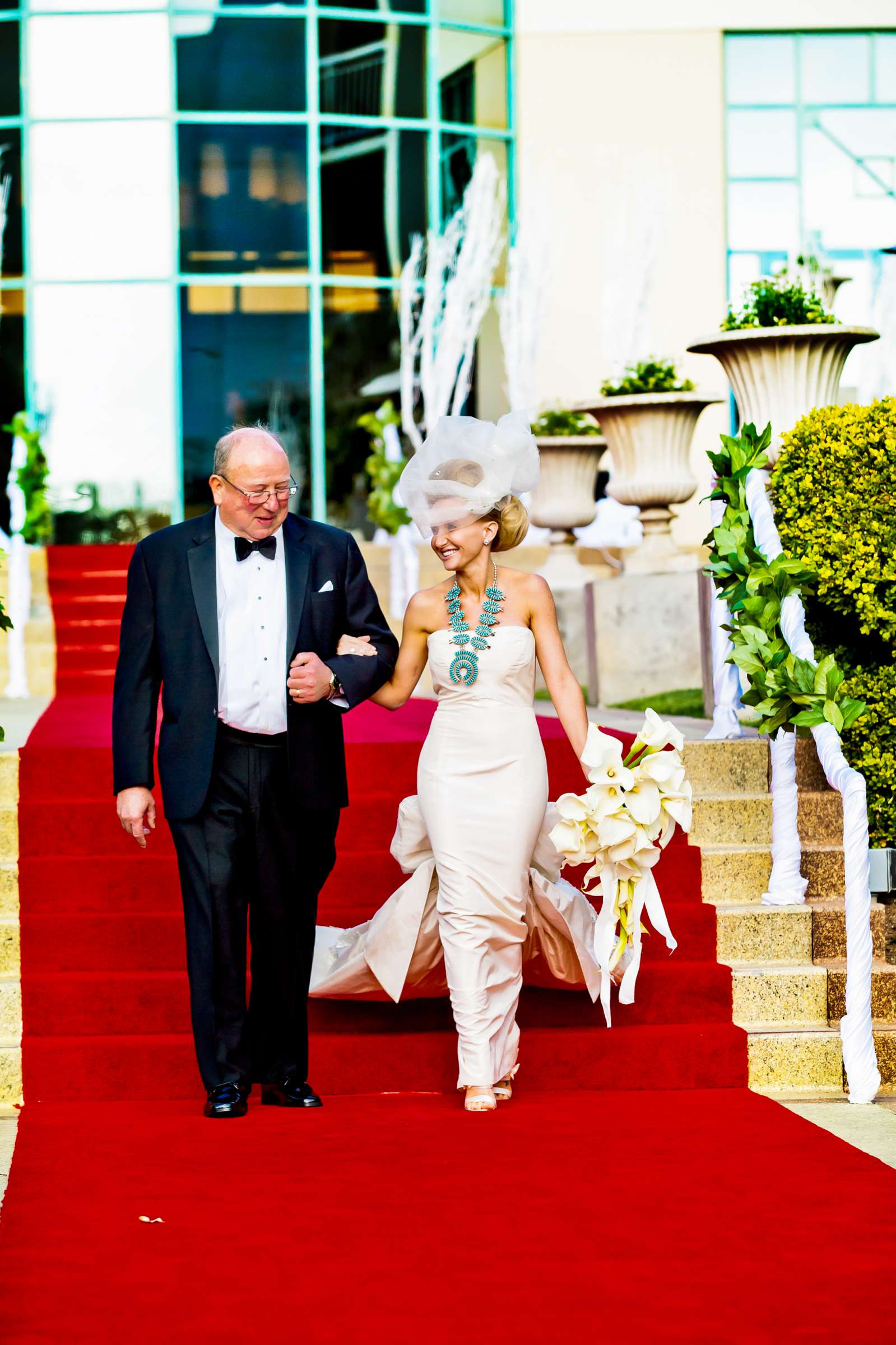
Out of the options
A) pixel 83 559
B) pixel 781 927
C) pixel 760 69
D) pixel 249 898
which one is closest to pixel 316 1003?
Result: pixel 249 898

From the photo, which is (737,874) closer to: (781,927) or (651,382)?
(781,927)

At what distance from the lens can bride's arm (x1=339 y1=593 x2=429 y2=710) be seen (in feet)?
15.8

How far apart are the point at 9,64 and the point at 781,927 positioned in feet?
45.0

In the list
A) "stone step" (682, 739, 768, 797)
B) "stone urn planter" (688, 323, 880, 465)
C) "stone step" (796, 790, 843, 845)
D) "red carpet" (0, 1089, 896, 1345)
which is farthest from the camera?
"stone urn planter" (688, 323, 880, 465)

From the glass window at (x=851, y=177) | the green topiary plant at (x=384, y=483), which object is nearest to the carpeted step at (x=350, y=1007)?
the green topiary plant at (x=384, y=483)

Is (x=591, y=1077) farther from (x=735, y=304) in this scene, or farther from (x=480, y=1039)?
(x=735, y=304)

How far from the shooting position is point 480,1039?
15.3ft

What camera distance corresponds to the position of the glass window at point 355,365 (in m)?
16.5

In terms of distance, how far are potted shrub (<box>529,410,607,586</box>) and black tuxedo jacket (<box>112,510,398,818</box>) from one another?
697 centimetres

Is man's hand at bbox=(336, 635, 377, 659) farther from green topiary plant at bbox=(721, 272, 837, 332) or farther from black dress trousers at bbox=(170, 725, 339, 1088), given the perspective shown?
green topiary plant at bbox=(721, 272, 837, 332)

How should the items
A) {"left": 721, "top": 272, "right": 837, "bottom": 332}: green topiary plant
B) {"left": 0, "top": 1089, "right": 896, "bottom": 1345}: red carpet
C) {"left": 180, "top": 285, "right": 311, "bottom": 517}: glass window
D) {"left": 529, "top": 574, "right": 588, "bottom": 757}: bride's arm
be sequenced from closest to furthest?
{"left": 0, "top": 1089, "right": 896, "bottom": 1345}: red carpet < {"left": 529, "top": 574, "right": 588, "bottom": 757}: bride's arm < {"left": 721, "top": 272, "right": 837, "bottom": 332}: green topiary plant < {"left": 180, "top": 285, "right": 311, "bottom": 517}: glass window

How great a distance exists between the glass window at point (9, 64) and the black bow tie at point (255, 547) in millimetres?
13213

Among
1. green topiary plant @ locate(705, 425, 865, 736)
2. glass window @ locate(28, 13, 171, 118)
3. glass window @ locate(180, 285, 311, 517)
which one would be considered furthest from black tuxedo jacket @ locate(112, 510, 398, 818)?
glass window @ locate(28, 13, 171, 118)

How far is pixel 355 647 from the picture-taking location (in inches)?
185
